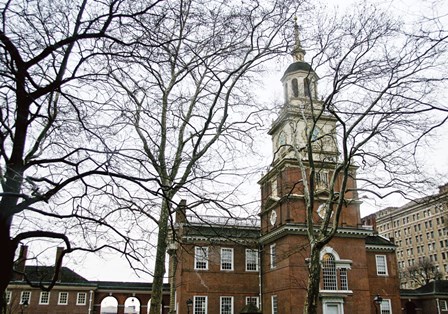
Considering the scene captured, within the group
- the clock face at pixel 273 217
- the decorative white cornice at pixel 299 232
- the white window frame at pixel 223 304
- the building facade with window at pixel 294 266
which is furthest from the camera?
the white window frame at pixel 223 304

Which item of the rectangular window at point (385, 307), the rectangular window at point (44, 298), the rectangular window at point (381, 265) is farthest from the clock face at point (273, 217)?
A: the rectangular window at point (44, 298)

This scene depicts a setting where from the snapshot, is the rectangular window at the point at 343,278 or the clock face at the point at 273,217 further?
the clock face at the point at 273,217

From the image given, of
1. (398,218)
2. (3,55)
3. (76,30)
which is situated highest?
(398,218)

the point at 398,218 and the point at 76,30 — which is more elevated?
the point at 398,218

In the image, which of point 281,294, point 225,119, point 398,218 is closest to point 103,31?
point 225,119

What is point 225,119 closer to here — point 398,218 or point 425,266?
point 425,266

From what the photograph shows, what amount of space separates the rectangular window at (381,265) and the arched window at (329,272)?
707cm

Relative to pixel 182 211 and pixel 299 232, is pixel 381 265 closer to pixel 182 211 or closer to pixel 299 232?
pixel 299 232

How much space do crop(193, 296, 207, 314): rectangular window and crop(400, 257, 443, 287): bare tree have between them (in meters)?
40.3

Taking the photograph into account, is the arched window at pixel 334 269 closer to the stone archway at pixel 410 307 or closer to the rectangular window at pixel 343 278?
the rectangular window at pixel 343 278

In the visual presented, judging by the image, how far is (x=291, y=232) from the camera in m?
28.5

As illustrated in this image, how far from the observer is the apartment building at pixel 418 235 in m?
75.8

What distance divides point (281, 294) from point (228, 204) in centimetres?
2393

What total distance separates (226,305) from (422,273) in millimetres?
52193
